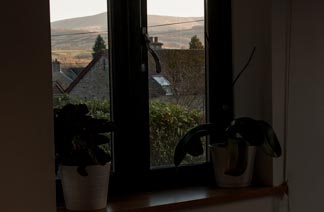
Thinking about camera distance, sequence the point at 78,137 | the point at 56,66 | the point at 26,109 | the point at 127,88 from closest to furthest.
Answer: the point at 26,109
the point at 78,137
the point at 56,66
the point at 127,88

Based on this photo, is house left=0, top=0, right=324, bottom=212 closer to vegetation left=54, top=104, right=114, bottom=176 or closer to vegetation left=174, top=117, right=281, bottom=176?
vegetation left=174, top=117, right=281, bottom=176

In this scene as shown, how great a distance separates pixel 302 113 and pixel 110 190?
0.86 m

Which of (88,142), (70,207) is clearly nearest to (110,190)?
(70,207)

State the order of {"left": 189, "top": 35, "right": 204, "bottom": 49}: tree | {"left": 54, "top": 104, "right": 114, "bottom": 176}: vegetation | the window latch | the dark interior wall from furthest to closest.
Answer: {"left": 189, "top": 35, "right": 204, "bottom": 49}: tree < the window latch < {"left": 54, "top": 104, "right": 114, "bottom": 176}: vegetation < the dark interior wall

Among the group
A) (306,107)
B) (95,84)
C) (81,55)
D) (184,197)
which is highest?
(81,55)

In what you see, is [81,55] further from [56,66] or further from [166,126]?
[166,126]

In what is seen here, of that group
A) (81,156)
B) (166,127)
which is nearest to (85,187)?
(81,156)

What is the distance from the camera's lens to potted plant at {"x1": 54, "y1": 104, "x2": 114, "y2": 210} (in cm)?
175

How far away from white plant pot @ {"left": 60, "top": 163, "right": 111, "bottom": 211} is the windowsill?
0.07m

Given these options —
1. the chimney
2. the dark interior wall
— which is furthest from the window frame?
the dark interior wall

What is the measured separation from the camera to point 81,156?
69.7 inches

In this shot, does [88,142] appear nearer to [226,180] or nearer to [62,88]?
[62,88]

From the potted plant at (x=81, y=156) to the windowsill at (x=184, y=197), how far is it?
0.10m

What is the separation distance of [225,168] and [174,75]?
1.44ft
